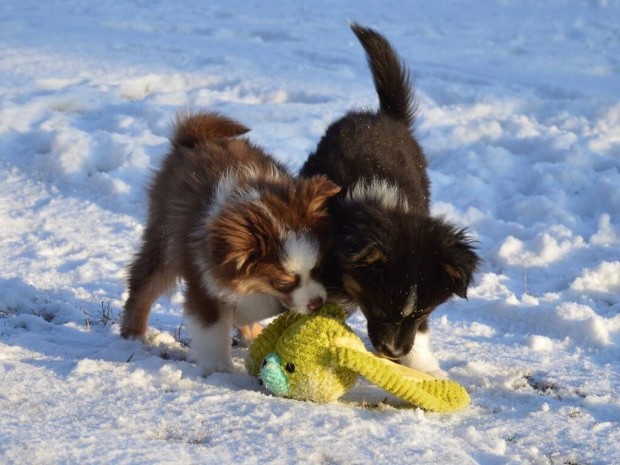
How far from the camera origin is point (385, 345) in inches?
140

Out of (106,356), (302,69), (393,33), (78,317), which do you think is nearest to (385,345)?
(106,356)

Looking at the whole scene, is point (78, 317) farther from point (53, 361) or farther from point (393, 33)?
point (393, 33)

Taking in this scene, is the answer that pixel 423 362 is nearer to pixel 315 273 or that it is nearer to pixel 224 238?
pixel 315 273

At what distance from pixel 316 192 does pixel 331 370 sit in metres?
0.75

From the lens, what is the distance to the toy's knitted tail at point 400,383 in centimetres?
329

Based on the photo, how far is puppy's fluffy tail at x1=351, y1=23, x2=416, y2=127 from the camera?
5277mm

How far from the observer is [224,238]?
11.5ft

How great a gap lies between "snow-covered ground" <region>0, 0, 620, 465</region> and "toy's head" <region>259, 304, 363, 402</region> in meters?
0.09

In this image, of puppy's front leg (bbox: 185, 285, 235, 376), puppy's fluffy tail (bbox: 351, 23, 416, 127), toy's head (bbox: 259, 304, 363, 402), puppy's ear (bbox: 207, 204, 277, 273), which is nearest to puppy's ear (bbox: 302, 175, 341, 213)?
puppy's ear (bbox: 207, 204, 277, 273)

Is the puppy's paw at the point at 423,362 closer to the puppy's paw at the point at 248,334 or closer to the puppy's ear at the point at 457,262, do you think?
the puppy's ear at the point at 457,262

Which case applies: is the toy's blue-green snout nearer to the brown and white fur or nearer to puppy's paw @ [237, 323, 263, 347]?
the brown and white fur

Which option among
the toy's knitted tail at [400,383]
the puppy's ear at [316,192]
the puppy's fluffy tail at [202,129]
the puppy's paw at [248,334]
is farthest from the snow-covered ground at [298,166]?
the puppy's fluffy tail at [202,129]

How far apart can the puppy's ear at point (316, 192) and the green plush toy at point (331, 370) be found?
448 millimetres

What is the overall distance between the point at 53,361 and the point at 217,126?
1.43 meters
